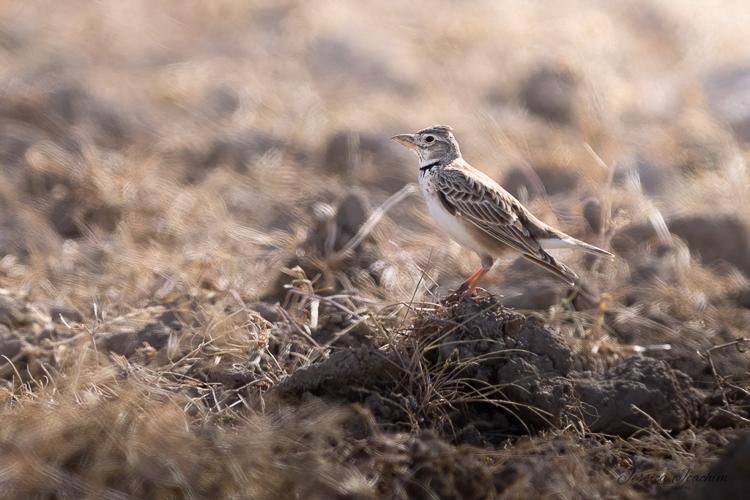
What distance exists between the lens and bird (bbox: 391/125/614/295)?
20.4 feet

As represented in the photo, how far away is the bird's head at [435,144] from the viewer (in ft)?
21.7

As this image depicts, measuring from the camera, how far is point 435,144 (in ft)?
21.8

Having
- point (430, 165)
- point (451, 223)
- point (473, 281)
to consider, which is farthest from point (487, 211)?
point (430, 165)

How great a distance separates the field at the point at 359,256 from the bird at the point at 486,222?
0.44 m

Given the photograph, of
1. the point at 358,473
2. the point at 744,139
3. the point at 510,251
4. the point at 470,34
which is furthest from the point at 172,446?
the point at 470,34

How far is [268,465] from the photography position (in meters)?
4.02

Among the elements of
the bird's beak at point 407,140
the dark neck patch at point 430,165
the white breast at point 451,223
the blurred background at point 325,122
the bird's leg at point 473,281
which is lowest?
the blurred background at point 325,122

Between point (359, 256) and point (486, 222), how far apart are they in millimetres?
1158

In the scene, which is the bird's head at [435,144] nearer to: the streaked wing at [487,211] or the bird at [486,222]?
the bird at [486,222]

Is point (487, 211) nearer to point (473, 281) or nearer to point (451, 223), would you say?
point (451, 223)

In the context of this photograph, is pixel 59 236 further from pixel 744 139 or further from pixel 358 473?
pixel 744 139

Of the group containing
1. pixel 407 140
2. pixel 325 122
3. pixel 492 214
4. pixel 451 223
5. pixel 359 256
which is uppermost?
pixel 407 140
